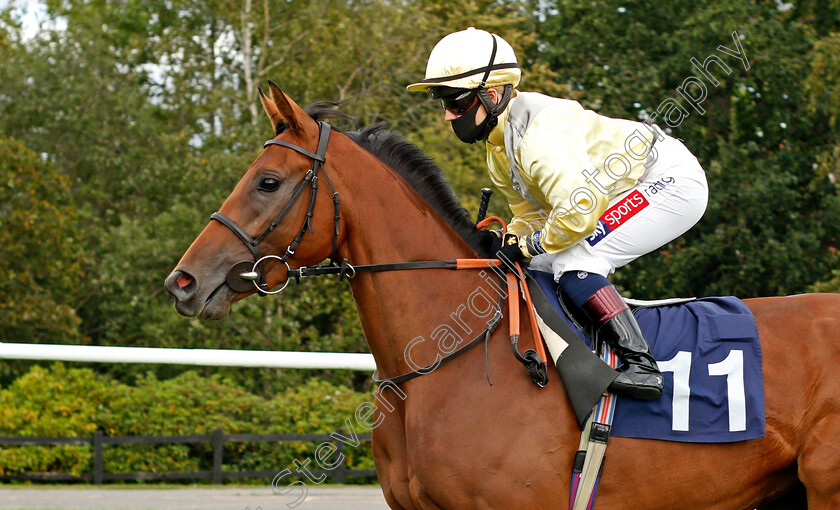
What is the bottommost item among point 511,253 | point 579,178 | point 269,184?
point 511,253

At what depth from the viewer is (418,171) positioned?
374 cm

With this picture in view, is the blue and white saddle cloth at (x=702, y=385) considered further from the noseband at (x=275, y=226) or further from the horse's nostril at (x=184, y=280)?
the horse's nostril at (x=184, y=280)

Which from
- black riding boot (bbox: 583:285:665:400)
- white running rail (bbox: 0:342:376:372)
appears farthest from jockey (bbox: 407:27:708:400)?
white running rail (bbox: 0:342:376:372)

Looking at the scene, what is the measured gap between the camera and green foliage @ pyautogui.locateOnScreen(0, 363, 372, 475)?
30.7 feet

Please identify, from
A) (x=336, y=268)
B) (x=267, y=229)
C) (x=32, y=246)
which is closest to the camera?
(x=267, y=229)

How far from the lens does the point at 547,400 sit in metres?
3.33

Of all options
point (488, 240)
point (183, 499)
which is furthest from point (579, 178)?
point (183, 499)

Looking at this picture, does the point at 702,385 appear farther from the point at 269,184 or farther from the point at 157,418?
the point at 157,418

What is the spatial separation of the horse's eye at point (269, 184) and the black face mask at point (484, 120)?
2.58 ft

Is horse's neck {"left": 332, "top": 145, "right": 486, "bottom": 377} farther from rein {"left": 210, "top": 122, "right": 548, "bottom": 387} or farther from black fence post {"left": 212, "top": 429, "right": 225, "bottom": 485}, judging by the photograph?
black fence post {"left": 212, "top": 429, "right": 225, "bottom": 485}

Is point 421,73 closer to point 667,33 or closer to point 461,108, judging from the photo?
point 667,33

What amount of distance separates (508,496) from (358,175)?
1412 mm

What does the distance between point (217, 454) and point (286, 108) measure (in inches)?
262

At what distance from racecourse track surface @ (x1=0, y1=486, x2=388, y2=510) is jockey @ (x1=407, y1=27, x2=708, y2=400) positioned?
14.1 ft
